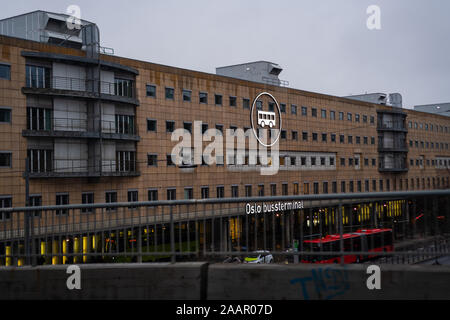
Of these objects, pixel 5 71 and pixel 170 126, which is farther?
pixel 170 126

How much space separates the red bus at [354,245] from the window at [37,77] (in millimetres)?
31905

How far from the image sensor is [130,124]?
40406 millimetres

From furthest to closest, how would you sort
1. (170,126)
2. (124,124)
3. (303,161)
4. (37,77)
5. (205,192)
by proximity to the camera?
(303,161) < (205,192) < (170,126) < (124,124) < (37,77)

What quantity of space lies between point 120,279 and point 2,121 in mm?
29490

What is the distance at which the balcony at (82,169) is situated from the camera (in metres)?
34.1

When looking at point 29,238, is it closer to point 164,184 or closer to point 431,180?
point 164,184

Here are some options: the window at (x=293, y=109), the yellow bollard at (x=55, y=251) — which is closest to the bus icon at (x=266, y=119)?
the window at (x=293, y=109)

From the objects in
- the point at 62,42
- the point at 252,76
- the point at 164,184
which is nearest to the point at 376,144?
the point at 252,76

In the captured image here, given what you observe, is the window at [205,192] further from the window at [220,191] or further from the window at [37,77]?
the window at [37,77]

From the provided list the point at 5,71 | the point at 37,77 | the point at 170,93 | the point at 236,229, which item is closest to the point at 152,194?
the point at 170,93

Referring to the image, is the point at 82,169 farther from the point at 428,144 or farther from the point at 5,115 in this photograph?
the point at 428,144

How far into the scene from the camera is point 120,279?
6.65m

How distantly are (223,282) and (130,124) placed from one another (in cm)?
3525

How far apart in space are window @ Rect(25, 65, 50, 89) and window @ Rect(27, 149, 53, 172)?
4.67 meters
